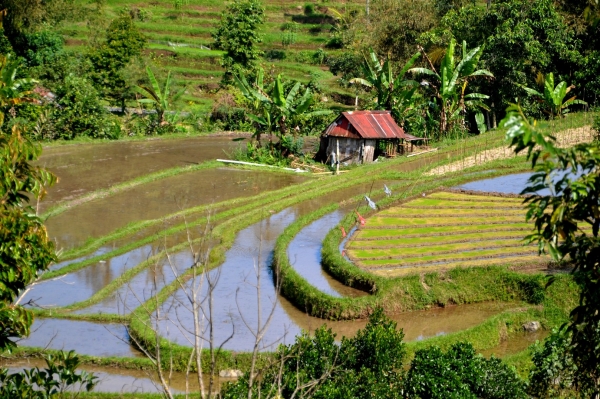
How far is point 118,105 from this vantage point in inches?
1168

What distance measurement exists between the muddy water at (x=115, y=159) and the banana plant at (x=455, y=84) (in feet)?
19.5

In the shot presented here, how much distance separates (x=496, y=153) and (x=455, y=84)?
3.84m

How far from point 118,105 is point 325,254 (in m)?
17.9

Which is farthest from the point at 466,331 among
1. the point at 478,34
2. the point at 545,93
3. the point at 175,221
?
the point at 478,34

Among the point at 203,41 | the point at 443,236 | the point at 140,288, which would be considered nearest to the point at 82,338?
the point at 140,288

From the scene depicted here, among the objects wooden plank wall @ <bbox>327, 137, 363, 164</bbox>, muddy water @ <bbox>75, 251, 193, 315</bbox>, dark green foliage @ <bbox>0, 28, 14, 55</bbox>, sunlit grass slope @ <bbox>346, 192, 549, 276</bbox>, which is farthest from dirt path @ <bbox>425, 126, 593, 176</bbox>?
dark green foliage @ <bbox>0, 28, 14, 55</bbox>

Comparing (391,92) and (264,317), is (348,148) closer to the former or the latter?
(391,92)

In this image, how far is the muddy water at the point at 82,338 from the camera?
1055 centimetres

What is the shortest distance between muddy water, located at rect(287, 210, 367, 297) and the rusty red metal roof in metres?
4.33

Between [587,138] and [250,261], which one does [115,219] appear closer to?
[250,261]

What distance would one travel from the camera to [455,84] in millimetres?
23984

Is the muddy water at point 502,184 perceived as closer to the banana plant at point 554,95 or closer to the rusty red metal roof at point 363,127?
the rusty red metal roof at point 363,127

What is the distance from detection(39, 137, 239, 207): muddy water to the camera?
61.7 feet

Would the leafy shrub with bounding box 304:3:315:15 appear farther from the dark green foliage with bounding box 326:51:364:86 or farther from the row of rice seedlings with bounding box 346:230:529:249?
the row of rice seedlings with bounding box 346:230:529:249
